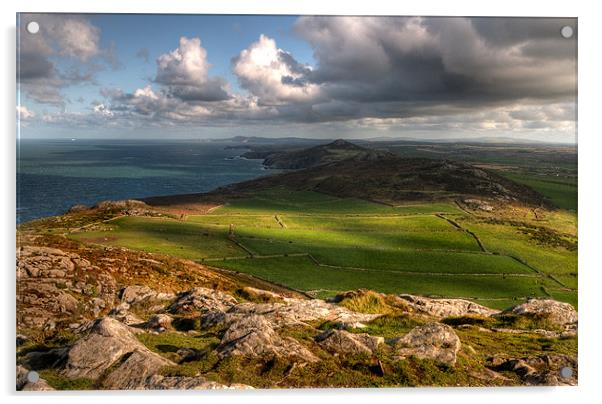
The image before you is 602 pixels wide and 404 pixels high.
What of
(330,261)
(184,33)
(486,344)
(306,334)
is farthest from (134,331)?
(486,344)

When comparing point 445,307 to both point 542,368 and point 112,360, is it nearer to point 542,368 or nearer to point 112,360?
point 542,368

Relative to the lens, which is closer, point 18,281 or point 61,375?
point 61,375

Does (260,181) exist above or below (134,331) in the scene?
above

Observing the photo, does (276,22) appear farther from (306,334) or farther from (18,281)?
(18,281)

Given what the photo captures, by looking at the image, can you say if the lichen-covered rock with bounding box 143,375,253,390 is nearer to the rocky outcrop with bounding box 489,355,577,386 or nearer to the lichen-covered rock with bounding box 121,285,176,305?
the lichen-covered rock with bounding box 121,285,176,305

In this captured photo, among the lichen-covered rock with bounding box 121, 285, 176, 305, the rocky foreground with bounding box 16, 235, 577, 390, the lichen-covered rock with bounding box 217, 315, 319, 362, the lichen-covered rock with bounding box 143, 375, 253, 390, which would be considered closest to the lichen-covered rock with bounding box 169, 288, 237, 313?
the rocky foreground with bounding box 16, 235, 577, 390

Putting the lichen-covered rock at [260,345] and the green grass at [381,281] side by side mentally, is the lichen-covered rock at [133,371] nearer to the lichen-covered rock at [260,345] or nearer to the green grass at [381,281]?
the lichen-covered rock at [260,345]

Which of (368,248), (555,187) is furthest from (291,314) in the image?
(555,187)
